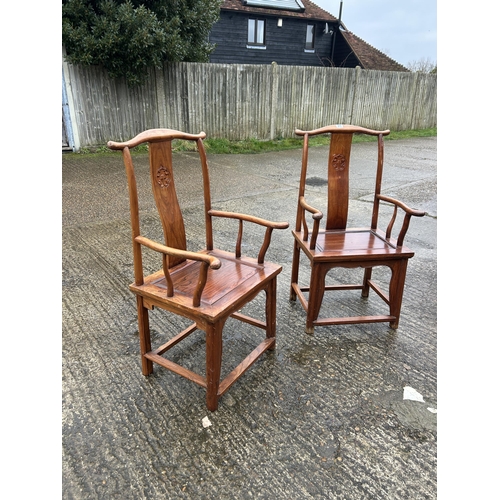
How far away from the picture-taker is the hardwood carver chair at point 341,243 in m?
2.05

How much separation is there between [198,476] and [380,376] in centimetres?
102

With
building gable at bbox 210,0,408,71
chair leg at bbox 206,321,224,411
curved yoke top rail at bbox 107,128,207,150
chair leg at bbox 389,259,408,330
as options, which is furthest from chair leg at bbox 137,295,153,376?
building gable at bbox 210,0,408,71

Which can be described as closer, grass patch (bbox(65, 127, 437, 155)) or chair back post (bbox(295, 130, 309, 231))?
Result: chair back post (bbox(295, 130, 309, 231))

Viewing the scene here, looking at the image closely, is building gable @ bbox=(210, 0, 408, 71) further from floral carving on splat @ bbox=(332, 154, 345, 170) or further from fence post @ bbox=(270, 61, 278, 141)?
floral carving on splat @ bbox=(332, 154, 345, 170)

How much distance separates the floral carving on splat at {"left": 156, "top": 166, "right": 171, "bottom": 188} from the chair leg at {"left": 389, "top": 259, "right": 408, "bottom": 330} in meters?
1.30

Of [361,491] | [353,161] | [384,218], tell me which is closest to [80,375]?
[361,491]

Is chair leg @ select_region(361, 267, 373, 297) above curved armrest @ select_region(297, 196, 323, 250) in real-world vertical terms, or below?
below

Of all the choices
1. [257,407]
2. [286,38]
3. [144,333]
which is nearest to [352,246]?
[257,407]

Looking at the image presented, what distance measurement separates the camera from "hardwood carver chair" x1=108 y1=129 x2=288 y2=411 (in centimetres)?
155

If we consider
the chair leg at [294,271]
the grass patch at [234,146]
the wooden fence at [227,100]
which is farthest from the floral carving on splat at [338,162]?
the wooden fence at [227,100]

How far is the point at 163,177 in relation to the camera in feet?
5.85

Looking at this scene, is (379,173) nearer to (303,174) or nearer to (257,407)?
(303,174)

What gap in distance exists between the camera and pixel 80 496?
1.32m

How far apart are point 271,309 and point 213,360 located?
52cm
